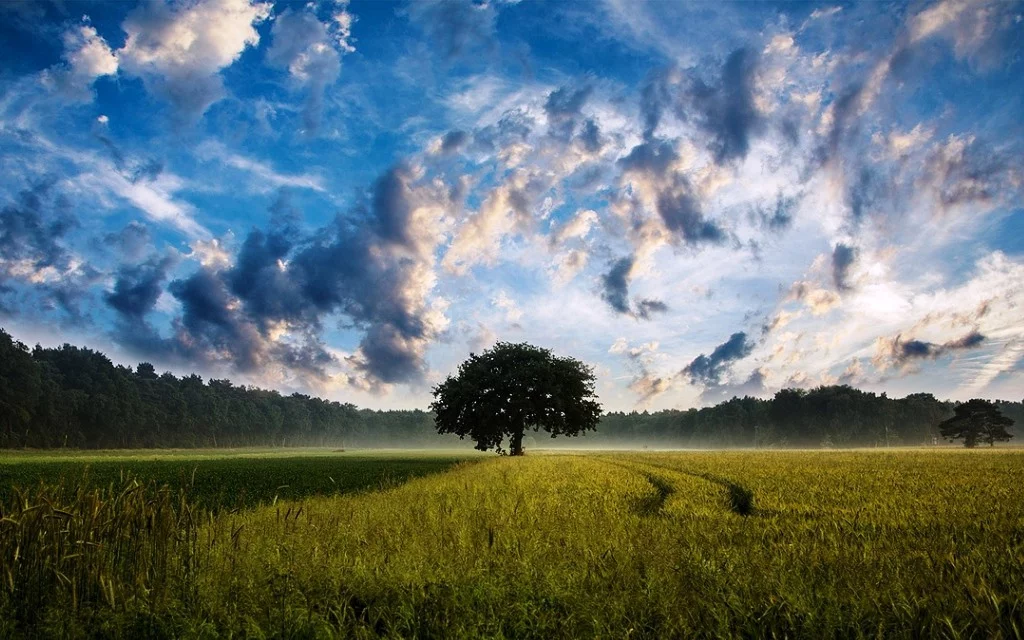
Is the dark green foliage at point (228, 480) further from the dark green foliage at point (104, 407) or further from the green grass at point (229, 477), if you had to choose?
the dark green foliage at point (104, 407)

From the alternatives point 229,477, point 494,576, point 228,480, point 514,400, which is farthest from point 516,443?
point 494,576

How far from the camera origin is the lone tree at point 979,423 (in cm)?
10788

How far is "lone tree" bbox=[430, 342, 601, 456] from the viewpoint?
59.6 meters

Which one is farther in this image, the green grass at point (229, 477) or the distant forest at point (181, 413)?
the distant forest at point (181, 413)

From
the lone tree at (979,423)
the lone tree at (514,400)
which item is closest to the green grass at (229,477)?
the lone tree at (514,400)

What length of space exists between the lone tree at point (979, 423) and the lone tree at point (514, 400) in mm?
94806

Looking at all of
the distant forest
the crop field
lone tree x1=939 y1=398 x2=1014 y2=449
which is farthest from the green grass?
lone tree x1=939 y1=398 x2=1014 y2=449

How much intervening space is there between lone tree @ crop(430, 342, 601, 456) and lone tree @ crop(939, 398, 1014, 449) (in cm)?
9481

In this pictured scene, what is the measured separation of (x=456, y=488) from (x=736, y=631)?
12269mm

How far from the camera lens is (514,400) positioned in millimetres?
59500

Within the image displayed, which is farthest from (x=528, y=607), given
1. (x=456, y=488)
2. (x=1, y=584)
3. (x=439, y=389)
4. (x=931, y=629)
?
(x=439, y=389)

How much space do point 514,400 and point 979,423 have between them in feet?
346

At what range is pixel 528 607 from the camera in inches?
199

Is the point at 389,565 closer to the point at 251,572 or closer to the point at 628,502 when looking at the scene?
the point at 251,572
